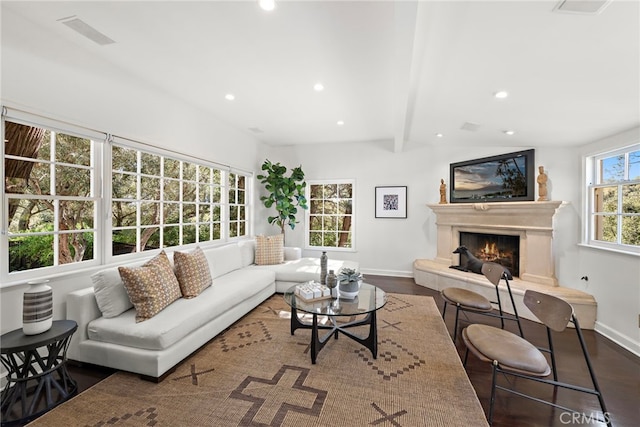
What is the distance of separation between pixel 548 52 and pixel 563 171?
7.85ft

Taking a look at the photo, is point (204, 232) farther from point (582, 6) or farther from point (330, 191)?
point (582, 6)

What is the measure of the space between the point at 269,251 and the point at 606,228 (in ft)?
14.4

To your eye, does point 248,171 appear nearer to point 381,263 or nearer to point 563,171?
point 381,263

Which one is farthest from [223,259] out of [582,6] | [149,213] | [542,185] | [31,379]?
[542,185]

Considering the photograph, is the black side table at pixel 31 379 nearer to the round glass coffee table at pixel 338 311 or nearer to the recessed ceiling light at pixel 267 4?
the round glass coffee table at pixel 338 311

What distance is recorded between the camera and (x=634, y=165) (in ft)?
9.43

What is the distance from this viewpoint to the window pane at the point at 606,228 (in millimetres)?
3074

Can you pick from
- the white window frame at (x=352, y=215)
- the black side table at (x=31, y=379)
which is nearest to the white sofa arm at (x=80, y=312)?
the black side table at (x=31, y=379)

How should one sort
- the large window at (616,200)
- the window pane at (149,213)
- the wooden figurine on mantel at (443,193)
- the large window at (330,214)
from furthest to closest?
the large window at (330,214) → the wooden figurine on mantel at (443,193) → the window pane at (149,213) → the large window at (616,200)

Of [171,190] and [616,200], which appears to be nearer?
[616,200]

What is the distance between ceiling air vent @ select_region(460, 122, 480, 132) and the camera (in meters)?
3.57

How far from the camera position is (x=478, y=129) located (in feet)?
12.1

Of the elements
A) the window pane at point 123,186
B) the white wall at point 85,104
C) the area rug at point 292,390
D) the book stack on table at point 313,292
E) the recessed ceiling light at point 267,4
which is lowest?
the area rug at point 292,390

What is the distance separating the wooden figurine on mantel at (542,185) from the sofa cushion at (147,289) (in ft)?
15.3
